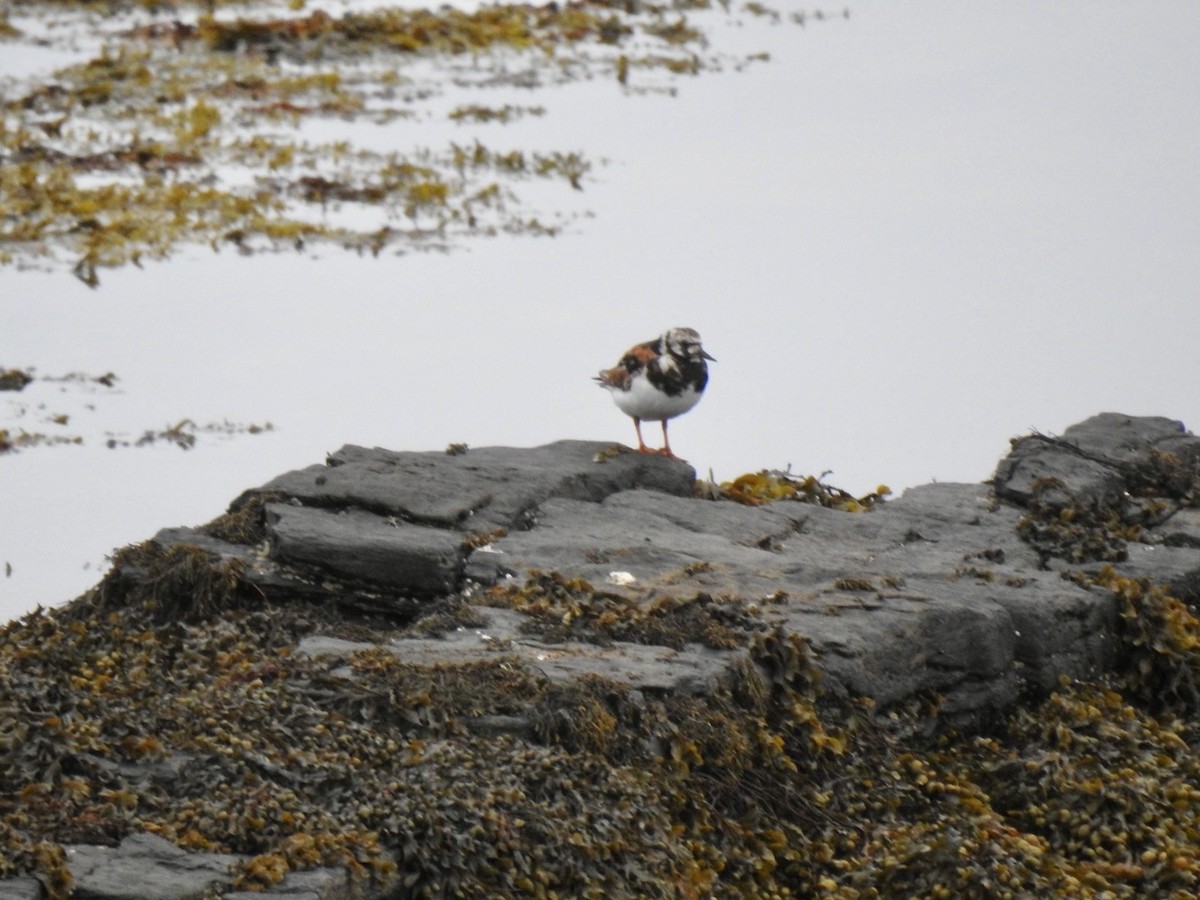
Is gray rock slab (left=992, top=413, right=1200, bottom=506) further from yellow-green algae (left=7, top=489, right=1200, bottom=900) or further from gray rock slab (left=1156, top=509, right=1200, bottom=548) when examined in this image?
yellow-green algae (left=7, top=489, right=1200, bottom=900)

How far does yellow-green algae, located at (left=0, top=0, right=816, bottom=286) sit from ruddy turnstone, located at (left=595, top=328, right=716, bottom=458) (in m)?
5.08

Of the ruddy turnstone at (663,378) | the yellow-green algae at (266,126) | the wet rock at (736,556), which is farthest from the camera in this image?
the yellow-green algae at (266,126)

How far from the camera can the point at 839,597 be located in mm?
5480

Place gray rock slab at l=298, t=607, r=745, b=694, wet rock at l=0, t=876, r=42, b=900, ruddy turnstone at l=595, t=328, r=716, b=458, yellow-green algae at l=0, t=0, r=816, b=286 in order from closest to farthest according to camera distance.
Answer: wet rock at l=0, t=876, r=42, b=900
gray rock slab at l=298, t=607, r=745, b=694
ruddy turnstone at l=595, t=328, r=716, b=458
yellow-green algae at l=0, t=0, r=816, b=286

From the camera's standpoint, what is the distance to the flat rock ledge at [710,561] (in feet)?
16.7

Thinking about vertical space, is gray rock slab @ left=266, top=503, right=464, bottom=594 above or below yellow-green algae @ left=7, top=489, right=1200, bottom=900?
above

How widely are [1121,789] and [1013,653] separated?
717 mm

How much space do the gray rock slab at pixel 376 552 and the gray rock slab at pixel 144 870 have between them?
1.79 metres

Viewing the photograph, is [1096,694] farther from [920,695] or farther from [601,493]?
[601,493]

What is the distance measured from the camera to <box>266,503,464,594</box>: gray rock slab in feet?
17.9

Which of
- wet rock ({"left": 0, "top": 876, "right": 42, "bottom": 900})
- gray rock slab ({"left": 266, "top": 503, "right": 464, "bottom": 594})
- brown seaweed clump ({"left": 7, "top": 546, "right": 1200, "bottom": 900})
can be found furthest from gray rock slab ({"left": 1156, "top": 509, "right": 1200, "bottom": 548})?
wet rock ({"left": 0, "top": 876, "right": 42, "bottom": 900})

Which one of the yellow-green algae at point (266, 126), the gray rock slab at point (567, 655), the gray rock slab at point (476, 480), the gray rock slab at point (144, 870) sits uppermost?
the yellow-green algae at point (266, 126)

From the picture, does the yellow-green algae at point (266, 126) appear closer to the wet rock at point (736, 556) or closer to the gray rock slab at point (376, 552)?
the wet rock at point (736, 556)

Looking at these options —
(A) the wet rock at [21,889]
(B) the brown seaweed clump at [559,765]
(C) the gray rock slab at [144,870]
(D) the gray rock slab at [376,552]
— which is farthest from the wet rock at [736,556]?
(A) the wet rock at [21,889]
